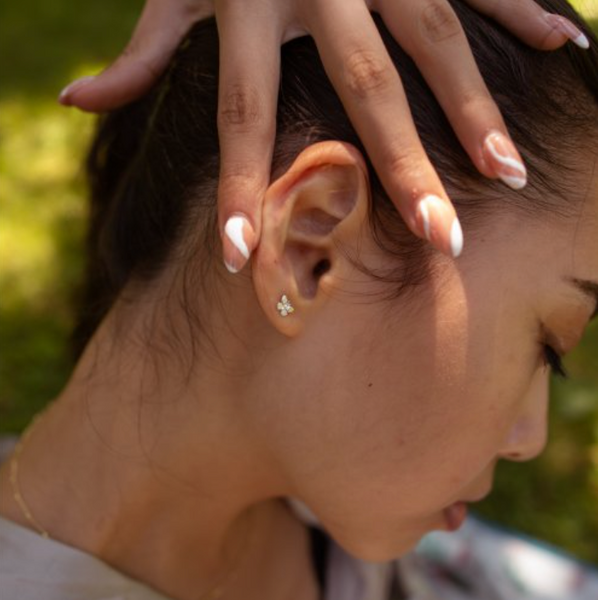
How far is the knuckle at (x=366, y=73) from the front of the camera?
4.43ft

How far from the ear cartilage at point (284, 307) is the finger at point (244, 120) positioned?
101 millimetres


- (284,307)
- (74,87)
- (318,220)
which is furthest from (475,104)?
(74,87)

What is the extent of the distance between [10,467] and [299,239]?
0.76 m

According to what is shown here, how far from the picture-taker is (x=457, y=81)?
4.49 feet

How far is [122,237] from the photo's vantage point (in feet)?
5.84

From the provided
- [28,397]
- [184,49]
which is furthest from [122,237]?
[28,397]

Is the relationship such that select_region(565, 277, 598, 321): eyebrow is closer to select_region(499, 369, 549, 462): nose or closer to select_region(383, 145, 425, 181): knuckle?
select_region(499, 369, 549, 462): nose

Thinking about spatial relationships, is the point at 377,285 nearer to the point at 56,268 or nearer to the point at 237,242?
the point at 237,242

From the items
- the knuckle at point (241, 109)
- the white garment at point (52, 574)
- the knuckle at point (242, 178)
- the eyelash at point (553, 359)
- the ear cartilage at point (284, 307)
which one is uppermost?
the knuckle at point (241, 109)

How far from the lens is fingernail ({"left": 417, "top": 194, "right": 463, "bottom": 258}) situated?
4.18 feet

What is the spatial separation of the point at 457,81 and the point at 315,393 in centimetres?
51

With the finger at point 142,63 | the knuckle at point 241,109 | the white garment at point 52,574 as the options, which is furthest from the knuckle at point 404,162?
the white garment at point 52,574

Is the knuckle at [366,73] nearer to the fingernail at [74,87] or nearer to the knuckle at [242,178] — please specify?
the knuckle at [242,178]

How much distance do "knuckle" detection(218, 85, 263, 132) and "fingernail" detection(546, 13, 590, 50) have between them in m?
0.46
